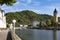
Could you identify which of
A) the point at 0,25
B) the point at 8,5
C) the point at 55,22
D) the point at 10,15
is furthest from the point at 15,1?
the point at 55,22

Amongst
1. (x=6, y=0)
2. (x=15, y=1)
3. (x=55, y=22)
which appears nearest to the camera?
(x=6, y=0)

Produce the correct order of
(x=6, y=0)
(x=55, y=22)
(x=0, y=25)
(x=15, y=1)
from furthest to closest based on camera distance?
(x=55, y=22)
(x=0, y=25)
(x=15, y=1)
(x=6, y=0)

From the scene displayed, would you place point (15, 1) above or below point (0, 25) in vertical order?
above

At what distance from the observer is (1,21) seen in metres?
47.0

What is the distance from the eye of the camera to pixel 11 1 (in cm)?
3134

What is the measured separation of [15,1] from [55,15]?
531ft

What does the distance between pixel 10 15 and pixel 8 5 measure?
137443 millimetres

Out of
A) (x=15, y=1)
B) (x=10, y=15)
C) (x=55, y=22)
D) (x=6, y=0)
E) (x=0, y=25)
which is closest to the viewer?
(x=6, y=0)

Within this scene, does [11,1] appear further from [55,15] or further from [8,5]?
[55,15]

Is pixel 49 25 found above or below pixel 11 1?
below

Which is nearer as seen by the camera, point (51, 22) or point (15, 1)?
point (15, 1)

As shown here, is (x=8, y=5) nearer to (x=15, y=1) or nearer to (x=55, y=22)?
(x=15, y=1)

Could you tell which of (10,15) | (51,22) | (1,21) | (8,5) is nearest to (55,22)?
(51,22)

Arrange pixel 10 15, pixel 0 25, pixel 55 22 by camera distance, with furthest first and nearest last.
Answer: pixel 55 22 → pixel 10 15 → pixel 0 25
